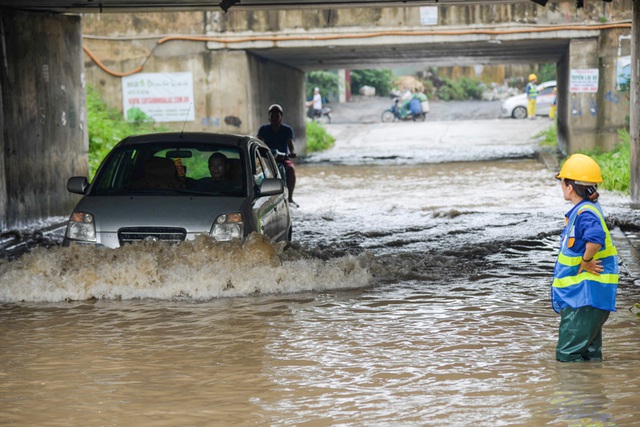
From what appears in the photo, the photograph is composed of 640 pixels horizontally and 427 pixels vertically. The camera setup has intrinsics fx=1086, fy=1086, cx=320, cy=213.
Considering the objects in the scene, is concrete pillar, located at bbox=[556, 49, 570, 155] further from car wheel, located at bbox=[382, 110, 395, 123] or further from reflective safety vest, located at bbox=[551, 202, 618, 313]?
reflective safety vest, located at bbox=[551, 202, 618, 313]

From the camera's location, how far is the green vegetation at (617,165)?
64.9ft

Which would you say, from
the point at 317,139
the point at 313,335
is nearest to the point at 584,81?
the point at 317,139

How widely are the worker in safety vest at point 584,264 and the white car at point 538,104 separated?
134 ft

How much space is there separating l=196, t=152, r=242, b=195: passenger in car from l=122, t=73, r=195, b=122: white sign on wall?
1547cm

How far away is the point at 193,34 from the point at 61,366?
63.8 feet

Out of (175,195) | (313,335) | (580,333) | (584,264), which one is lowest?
(313,335)

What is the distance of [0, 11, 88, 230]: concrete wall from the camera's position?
51.0 ft

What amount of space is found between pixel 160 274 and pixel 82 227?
86cm

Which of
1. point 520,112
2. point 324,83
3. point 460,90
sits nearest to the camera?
point 520,112

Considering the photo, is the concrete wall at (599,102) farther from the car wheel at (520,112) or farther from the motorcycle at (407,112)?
the car wheel at (520,112)

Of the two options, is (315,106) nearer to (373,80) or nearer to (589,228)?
(373,80)

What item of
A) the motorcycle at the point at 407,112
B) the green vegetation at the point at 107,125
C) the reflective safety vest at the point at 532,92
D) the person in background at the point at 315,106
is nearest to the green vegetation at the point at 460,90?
the motorcycle at the point at 407,112

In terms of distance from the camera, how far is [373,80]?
2354 inches

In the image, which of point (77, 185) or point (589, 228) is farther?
point (77, 185)
